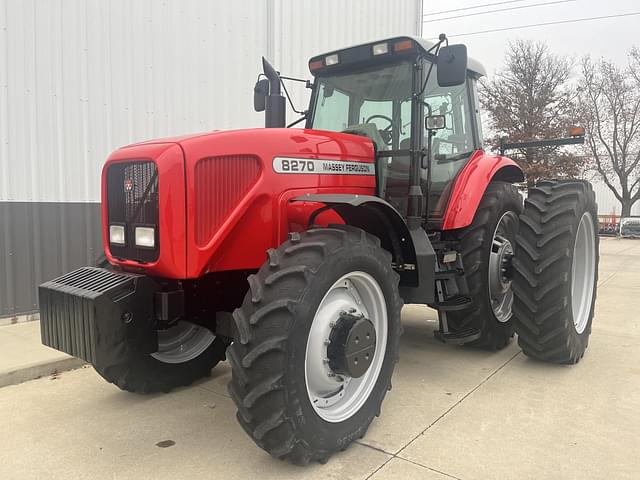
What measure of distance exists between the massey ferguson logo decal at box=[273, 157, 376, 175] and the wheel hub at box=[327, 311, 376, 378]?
0.95m

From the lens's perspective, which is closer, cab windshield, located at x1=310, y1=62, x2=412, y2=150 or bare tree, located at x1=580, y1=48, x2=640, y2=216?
cab windshield, located at x1=310, y1=62, x2=412, y2=150

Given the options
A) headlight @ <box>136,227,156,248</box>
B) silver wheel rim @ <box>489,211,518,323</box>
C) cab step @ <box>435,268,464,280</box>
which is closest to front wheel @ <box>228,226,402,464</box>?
headlight @ <box>136,227,156,248</box>

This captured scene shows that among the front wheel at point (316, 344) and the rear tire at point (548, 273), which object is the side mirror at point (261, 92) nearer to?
the front wheel at point (316, 344)

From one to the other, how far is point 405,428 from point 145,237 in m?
1.92

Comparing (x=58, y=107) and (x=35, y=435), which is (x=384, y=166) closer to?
(x=35, y=435)

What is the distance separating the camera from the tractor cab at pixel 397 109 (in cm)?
395

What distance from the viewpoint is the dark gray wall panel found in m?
5.52

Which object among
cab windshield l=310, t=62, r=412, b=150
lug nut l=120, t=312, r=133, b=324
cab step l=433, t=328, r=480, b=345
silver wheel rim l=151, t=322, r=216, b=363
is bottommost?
cab step l=433, t=328, r=480, b=345

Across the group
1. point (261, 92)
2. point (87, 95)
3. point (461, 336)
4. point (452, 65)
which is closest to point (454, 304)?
point (461, 336)

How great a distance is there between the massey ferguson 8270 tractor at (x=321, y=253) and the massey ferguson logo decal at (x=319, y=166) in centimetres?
1

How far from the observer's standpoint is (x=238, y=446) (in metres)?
3.03

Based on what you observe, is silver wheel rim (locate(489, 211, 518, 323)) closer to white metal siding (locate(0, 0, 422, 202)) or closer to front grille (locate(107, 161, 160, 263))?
front grille (locate(107, 161, 160, 263))

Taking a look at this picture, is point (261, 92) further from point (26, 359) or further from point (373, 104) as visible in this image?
point (26, 359)

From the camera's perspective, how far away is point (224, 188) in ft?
9.91
